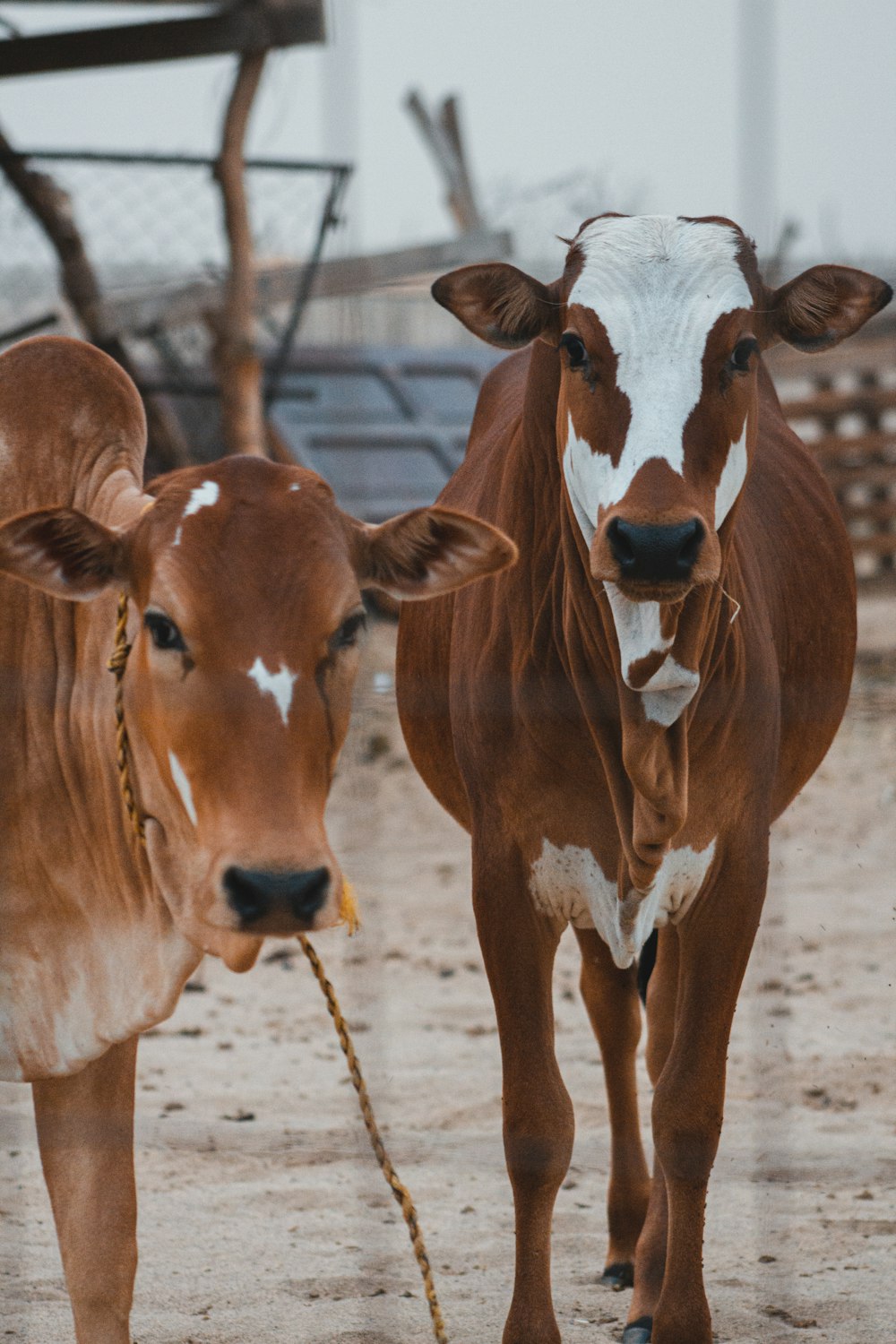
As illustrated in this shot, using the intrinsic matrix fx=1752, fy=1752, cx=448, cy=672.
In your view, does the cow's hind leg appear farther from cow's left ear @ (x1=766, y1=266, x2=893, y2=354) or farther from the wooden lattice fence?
the wooden lattice fence

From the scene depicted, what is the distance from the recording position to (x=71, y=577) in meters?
2.30

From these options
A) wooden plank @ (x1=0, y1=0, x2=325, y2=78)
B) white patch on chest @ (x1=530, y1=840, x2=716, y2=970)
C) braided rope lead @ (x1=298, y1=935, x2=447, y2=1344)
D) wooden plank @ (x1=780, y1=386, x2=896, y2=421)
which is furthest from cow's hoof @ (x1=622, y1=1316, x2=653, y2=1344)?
wooden plank @ (x1=780, y1=386, x2=896, y2=421)

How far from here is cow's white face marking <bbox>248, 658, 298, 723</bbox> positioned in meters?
2.16

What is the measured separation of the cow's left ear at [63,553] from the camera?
87.4 inches

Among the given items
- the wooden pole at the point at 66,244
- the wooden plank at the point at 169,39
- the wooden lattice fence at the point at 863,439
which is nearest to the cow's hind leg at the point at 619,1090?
the wooden pole at the point at 66,244

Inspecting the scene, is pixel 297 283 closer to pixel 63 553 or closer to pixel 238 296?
pixel 238 296

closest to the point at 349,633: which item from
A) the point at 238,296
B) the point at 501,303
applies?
the point at 501,303

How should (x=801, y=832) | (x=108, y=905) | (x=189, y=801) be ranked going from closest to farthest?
(x=189, y=801), (x=108, y=905), (x=801, y=832)

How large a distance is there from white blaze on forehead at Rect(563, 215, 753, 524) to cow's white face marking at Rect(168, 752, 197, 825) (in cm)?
71

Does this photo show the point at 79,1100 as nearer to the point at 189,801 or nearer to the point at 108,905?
the point at 108,905

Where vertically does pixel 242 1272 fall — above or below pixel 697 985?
below

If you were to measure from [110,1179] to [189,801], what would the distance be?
83 centimetres

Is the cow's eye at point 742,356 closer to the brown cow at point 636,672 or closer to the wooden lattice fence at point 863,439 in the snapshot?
the brown cow at point 636,672

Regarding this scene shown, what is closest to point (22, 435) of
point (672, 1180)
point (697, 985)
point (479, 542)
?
point (479, 542)
